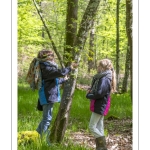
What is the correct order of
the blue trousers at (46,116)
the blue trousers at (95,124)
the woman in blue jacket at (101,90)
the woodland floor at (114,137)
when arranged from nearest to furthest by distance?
1. the woman in blue jacket at (101,90)
2. the blue trousers at (95,124)
3. the blue trousers at (46,116)
4. the woodland floor at (114,137)

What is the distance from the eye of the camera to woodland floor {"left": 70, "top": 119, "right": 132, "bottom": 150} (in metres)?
5.11

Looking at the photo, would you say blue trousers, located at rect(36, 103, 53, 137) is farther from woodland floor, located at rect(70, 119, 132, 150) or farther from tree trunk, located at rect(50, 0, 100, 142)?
woodland floor, located at rect(70, 119, 132, 150)

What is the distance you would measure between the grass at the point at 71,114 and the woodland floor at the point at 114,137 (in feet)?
0.65

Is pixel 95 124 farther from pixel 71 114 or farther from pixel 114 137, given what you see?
pixel 71 114

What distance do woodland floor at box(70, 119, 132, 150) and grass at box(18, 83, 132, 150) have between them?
7.8 inches

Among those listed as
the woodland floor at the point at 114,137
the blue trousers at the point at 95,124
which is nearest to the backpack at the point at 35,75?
the blue trousers at the point at 95,124

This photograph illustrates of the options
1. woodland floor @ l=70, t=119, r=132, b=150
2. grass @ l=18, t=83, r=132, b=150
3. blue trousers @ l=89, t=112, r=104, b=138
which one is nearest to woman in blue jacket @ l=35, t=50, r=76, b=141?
grass @ l=18, t=83, r=132, b=150

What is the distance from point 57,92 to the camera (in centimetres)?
468

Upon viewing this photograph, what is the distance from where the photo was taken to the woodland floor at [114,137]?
16.8 ft

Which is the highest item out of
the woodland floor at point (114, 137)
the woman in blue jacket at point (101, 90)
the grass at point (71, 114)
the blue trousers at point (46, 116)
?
the woman in blue jacket at point (101, 90)

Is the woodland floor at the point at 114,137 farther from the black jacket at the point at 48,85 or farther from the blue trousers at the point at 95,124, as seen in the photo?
the black jacket at the point at 48,85

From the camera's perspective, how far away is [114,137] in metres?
5.48
